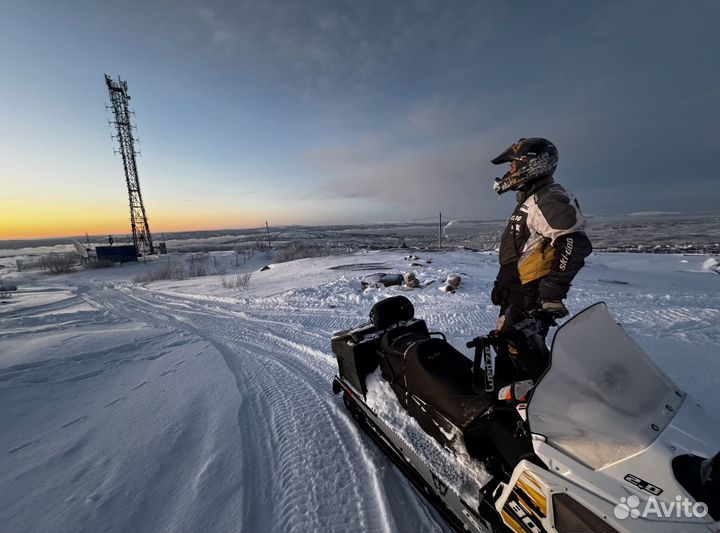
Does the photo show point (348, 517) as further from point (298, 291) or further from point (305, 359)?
point (298, 291)

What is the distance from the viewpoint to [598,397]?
4.71 ft

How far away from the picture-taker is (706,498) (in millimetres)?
1054

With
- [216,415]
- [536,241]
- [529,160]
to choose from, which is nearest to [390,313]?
[536,241]

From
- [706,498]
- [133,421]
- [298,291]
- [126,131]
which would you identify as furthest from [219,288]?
[126,131]

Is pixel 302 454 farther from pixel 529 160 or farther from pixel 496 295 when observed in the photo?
pixel 529 160

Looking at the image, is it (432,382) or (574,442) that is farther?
(432,382)

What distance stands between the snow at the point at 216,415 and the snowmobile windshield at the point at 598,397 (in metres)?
0.80

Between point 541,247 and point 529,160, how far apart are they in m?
0.70

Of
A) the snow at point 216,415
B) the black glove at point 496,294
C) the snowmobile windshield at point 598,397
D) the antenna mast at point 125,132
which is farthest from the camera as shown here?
the antenna mast at point 125,132

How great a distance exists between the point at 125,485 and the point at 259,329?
3964 millimetres

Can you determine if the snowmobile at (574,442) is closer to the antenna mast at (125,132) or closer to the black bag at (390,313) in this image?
the black bag at (390,313)

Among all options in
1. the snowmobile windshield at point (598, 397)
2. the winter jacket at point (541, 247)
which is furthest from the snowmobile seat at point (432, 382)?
the winter jacket at point (541, 247)

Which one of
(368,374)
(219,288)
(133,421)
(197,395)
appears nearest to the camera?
(368,374)

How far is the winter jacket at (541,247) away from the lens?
2006 millimetres
